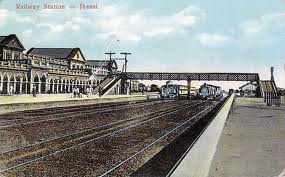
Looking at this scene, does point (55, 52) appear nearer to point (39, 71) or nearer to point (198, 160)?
point (39, 71)

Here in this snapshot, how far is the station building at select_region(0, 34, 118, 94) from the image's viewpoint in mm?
47281

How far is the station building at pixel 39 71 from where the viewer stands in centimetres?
4728

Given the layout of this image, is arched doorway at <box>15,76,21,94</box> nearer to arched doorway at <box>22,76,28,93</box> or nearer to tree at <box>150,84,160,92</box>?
arched doorway at <box>22,76,28,93</box>

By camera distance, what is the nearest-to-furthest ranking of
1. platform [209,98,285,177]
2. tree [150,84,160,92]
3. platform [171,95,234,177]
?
platform [171,95,234,177] < platform [209,98,285,177] < tree [150,84,160,92]

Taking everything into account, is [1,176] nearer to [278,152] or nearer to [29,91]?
[278,152]

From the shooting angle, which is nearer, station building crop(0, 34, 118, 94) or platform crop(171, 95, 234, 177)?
platform crop(171, 95, 234, 177)

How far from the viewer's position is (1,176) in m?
7.34

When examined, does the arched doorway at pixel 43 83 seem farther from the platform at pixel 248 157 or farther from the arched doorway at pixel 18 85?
the platform at pixel 248 157

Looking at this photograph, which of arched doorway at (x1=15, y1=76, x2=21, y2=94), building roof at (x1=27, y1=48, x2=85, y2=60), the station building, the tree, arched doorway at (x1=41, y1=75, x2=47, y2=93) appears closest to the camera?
the station building

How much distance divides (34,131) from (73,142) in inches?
133

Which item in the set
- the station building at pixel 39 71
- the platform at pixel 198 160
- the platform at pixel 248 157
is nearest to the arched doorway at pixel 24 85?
the station building at pixel 39 71

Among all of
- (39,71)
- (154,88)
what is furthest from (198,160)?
(154,88)

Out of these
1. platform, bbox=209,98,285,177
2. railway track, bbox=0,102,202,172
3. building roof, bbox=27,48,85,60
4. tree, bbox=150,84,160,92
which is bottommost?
railway track, bbox=0,102,202,172

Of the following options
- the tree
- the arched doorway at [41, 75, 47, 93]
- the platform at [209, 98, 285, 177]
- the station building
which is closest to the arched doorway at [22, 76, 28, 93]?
the station building
